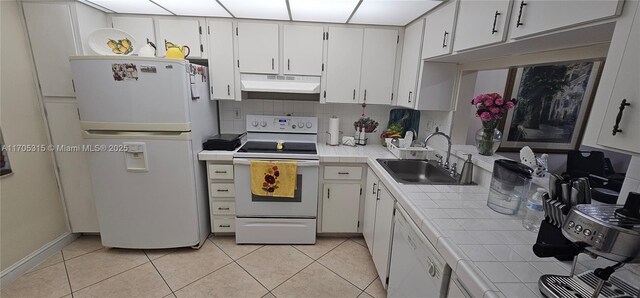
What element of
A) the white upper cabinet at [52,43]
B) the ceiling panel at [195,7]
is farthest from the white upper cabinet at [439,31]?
the white upper cabinet at [52,43]

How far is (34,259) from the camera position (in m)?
2.08

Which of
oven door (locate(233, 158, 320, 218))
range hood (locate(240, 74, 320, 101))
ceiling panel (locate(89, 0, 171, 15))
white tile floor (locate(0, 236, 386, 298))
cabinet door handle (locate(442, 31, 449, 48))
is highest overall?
ceiling panel (locate(89, 0, 171, 15))

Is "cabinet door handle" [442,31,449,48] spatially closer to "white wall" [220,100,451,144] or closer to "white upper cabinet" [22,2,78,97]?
"white wall" [220,100,451,144]

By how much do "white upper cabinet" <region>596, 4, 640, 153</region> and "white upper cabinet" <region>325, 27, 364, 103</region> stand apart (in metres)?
1.87

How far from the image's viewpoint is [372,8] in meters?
1.98

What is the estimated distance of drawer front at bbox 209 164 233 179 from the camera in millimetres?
2326

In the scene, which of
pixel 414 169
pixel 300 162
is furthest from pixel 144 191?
pixel 414 169

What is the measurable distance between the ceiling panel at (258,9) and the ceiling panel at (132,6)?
61cm

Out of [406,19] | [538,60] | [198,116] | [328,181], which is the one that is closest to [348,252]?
[328,181]

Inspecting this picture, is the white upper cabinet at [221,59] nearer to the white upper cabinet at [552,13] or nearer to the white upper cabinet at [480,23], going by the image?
A: the white upper cabinet at [480,23]

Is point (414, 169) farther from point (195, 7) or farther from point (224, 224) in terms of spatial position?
point (195, 7)

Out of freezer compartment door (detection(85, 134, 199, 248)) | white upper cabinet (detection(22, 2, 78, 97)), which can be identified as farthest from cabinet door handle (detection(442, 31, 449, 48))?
white upper cabinet (detection(22, 2, 78, 97))

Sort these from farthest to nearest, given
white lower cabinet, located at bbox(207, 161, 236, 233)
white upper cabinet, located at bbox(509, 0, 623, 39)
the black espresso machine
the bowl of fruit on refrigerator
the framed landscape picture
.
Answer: the bowl of fruit on refrigerator, white lower cabinet, located at bbox(207, 161, 236, 233), the framed landscape picture, white upper cabinet, located at bbox(509, 0, 623, 39), the black espresso machine

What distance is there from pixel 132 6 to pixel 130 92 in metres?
0.77
